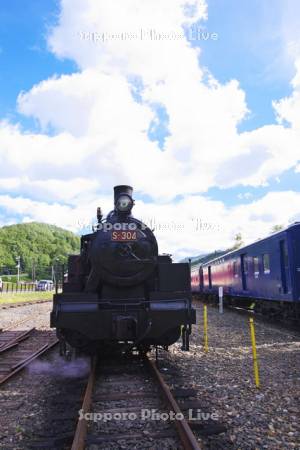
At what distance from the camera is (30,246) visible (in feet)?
463

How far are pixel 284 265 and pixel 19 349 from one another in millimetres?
7747

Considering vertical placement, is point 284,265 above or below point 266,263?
below

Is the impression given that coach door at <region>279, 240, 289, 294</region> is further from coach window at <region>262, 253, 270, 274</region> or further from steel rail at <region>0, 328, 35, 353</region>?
steel rail at <region>0, 328, 35, 353</region>

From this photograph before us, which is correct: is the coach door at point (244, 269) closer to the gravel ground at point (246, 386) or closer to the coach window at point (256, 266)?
the coach window at point (256, 266)

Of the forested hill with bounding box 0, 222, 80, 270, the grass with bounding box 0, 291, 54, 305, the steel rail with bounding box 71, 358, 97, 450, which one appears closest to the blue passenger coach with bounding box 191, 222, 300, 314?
the steel rail with bounding box 71, 358, 97, 450

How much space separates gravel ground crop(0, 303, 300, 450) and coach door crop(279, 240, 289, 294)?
7.47 ft

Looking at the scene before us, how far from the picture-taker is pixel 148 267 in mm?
7816

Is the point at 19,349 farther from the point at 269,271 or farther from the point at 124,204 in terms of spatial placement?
the point at 269,271

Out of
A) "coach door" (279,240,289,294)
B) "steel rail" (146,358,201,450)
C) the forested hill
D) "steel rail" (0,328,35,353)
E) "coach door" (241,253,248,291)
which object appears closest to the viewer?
"steel rail" (146,358,201,450)

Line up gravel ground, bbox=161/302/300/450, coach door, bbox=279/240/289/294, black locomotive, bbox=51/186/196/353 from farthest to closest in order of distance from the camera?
coach door, bbox=279/240/289/294
black locomotive, bbox=51/186/196/353
gravel ground, bbox=161/302/300/450

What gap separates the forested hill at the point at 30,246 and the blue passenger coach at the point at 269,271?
9942 cm

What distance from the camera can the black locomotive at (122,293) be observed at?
23.0 feet

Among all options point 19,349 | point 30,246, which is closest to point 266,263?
point 19,349

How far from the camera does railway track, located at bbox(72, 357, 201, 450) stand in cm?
419
